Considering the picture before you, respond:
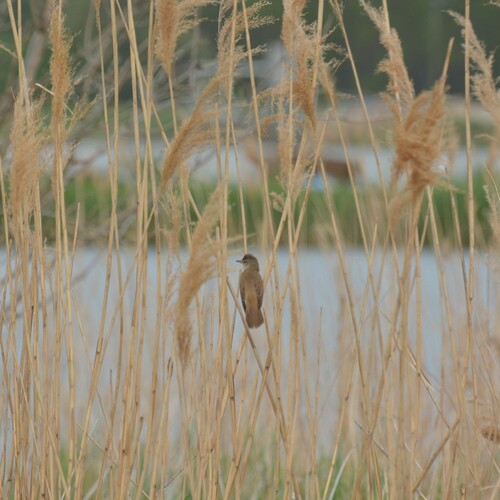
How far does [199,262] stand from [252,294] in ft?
0.96

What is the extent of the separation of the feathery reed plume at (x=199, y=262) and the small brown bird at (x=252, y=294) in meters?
0.23

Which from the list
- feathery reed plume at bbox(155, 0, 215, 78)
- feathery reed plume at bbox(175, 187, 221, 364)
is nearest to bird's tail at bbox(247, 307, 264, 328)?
feathery reed plume at bbox(175, 187, 221, 364)

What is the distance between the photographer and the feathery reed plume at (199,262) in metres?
1.13

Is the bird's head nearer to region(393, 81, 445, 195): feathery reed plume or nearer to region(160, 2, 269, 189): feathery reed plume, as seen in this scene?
region(160, 2, 269, 189): feathery reed plume

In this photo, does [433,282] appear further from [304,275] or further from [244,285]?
[244,285]

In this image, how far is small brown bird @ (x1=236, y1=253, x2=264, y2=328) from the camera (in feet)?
4.59

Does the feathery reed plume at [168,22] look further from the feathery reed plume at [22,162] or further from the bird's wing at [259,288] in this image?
the bird's wing at [259,288]

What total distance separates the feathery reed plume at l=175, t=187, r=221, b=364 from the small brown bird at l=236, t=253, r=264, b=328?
8.9 inches

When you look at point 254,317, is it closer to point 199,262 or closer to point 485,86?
point 199,262

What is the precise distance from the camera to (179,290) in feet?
3.82

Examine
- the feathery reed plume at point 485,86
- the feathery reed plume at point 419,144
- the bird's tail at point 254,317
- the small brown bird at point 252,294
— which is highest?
the feathery reed plume at point 485,86

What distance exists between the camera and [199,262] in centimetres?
113

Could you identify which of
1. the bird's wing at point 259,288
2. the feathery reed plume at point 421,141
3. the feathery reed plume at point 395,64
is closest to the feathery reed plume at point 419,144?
the feathery reed plume at point 421,141

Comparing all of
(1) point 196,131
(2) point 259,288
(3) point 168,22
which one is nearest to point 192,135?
(1) point 196,131
